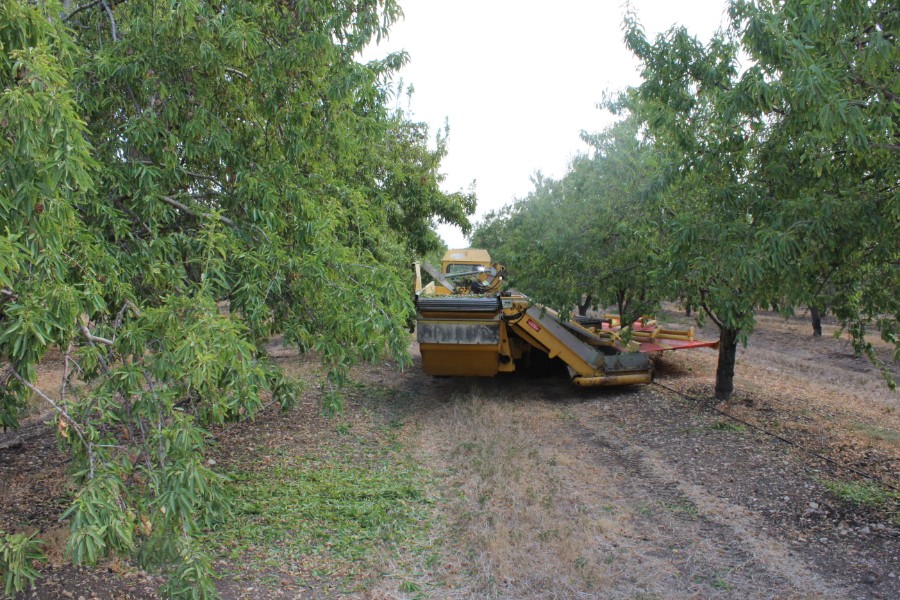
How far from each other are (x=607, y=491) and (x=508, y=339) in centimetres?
484

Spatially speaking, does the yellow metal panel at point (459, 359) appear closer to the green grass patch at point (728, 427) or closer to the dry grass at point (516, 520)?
the dry grass at point (516, 520)

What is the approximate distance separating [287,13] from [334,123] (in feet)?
3.51

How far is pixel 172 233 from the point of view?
5168 mm

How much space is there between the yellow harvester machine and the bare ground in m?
0.60

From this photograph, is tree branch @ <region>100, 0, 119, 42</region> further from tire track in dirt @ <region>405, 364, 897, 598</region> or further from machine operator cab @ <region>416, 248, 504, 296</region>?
machine operator cab @ <region>416, 248, 504, 296</region>

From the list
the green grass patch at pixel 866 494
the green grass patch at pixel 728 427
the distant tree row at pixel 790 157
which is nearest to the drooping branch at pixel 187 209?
the distant tree row at pixel 790 157

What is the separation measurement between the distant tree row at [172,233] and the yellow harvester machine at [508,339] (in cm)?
386

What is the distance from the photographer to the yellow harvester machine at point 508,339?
35.3 ft

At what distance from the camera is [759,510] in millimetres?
6539

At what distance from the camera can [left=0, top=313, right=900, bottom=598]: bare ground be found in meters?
5.02

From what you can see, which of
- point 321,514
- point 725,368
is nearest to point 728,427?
point 725,368

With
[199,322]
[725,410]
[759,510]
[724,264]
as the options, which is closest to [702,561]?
[759,510]

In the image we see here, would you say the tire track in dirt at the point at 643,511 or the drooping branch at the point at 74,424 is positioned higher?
the drooping branch at the point at 74,424

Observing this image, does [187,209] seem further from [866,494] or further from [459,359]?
[866,494]
